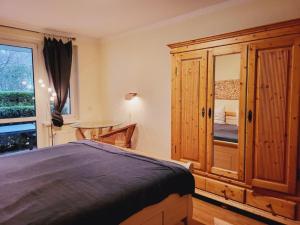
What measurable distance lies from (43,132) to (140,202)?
10.1 feet

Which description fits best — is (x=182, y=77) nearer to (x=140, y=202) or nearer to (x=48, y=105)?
(x=140, y=202)

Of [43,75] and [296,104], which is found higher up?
[43,75]

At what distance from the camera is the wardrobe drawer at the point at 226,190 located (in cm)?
255

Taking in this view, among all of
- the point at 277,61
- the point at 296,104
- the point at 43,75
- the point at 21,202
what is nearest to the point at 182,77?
the point at 277,61

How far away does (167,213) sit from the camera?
1.89m

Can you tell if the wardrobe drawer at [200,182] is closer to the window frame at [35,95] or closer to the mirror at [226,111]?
the mirror at [226,111]

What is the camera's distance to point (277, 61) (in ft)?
7.25

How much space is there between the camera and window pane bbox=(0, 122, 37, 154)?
12.4ft

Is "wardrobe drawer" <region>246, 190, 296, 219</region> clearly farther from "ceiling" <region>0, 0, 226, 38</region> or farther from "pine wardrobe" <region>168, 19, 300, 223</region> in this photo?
"ceiling" <region>0, 0, 226, 38</region>

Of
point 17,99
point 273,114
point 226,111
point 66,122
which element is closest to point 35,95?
point 17,99

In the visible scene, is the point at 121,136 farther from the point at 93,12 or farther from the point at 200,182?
the point at 93,12

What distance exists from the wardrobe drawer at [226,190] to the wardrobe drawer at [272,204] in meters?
0.07

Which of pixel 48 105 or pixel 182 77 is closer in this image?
pixel 182 77

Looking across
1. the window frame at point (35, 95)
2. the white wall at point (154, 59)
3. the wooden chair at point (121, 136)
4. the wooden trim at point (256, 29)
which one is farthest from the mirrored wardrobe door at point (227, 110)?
the window frame at point (35, 95)
